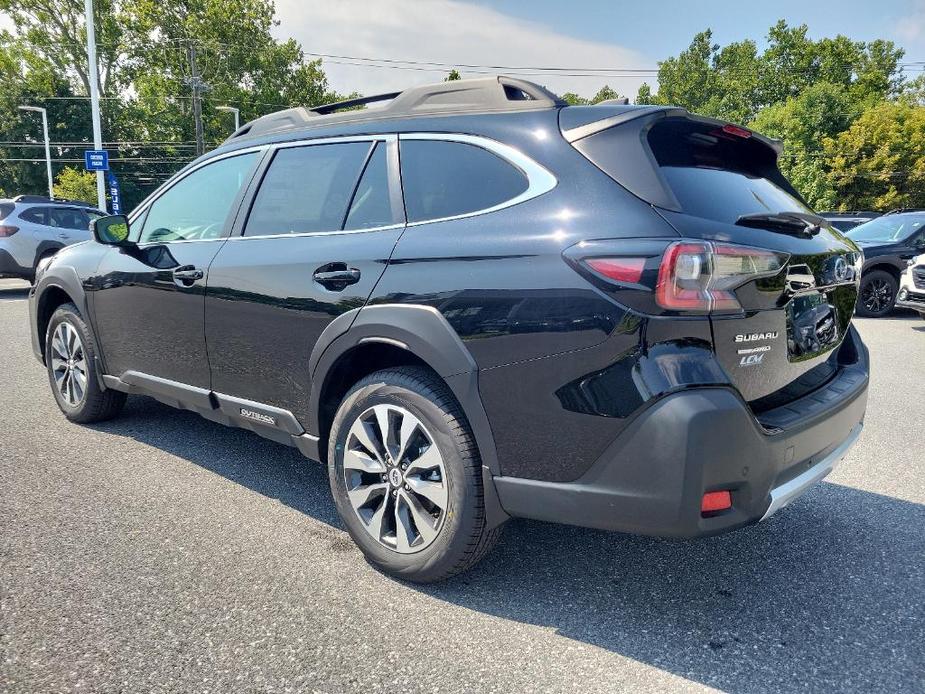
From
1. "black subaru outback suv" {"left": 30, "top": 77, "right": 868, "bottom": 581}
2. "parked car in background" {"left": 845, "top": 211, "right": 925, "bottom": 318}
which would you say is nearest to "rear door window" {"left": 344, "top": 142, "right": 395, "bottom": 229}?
"black subaru outback suv" {"left": 30, "top": 77, "right": 868, "bottom": 581}

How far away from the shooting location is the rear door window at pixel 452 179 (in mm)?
2500

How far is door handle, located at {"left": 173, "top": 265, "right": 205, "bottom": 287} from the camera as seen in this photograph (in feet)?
11.3

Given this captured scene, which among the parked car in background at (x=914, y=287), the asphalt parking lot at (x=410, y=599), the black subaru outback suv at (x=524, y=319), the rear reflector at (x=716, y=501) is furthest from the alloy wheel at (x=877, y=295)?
the rear reflector at (x=716, y=501)

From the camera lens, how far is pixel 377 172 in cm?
293

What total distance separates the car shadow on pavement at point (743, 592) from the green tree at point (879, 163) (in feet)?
138

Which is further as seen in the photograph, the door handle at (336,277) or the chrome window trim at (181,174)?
the chrome window trim at (181,174)

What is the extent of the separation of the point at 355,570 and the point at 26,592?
119cm

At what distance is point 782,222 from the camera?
2480 millimetres

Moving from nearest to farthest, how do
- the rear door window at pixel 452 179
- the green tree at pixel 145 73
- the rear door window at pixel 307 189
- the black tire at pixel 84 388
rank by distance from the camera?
1. the rear door window at pixel 452 179
2. the rear door window at pixel 307 189
3. the black tire at pixel 84 388
4. the green tree at pixel 145 73

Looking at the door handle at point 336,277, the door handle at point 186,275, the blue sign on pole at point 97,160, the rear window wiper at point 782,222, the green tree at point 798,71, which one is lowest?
the door handle at point 186,275

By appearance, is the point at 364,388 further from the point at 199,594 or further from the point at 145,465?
the point at 145,465

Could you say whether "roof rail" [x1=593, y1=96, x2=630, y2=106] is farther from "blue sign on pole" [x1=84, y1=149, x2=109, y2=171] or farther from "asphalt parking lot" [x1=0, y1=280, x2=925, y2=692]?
"blue sign on pole" [x1=84, y1=149, x2=109, y2=171]

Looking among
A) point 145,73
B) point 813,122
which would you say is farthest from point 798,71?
point 145,73

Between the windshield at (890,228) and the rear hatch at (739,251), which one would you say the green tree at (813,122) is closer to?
the windshield at (890,228)
